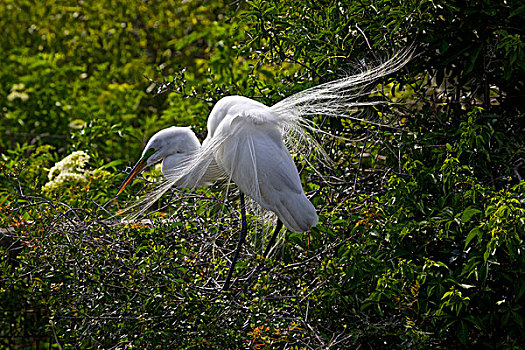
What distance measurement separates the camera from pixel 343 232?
2.43 metres

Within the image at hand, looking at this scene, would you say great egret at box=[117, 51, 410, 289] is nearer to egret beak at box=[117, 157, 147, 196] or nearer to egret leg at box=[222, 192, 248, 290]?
egret leg at box=[222, 192, 248, 290]

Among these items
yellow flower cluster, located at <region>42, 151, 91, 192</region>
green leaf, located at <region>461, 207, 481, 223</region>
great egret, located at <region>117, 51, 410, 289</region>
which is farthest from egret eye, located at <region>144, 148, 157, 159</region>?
green leaf, located at <region>461, 207, 481, 223</region>

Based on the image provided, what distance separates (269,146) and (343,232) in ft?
1.44

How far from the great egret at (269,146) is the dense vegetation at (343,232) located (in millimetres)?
107

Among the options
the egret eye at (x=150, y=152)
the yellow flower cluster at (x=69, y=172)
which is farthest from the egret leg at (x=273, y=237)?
the yellow flower cluster at (x=69, y=172)

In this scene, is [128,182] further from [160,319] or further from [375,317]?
[375,317]

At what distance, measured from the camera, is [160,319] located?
224 centimetres

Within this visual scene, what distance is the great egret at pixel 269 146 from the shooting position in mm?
2389

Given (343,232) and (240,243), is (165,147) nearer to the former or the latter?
(240,243)

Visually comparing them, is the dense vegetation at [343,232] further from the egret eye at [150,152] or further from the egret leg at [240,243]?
the egret eye at [150,152]

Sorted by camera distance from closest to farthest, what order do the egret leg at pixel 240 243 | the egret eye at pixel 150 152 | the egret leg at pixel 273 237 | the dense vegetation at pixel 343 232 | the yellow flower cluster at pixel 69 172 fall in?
the dense vegetation at pixel 343 232, the egret leg at pixel 240 243, the egret leg at pixel 273 237, the egret eye at pixel 150 152, the yellow flower cluster at pixel 69 172

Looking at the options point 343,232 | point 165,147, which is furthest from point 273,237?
point 165,147

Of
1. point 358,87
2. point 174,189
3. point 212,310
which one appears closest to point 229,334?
point 212,310

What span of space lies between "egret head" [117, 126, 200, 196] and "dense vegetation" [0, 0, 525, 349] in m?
0.15
